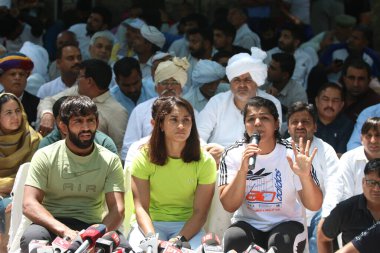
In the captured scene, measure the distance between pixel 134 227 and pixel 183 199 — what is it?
0.40 m

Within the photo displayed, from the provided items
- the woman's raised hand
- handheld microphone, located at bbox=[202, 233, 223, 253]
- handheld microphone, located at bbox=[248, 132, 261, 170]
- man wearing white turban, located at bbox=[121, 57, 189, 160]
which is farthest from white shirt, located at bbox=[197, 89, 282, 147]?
handheld microphone, located at bbox=[202, 233, 223, 253]

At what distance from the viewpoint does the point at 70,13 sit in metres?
12.1

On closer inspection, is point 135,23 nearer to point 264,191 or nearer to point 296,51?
point 296,51

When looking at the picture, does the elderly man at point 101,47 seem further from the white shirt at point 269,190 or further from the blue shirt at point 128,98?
the white shirt at point 269,190

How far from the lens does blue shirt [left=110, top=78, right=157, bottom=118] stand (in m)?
9.23

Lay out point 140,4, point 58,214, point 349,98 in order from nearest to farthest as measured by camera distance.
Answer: point 58,214 < point 349,98 < point 140,4

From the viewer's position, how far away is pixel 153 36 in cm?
1046

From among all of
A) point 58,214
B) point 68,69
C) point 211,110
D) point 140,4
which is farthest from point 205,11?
point 58,214

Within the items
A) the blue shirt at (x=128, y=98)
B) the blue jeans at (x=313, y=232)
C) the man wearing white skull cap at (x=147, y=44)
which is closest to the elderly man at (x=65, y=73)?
the blue shirt at (x=128, y=98)

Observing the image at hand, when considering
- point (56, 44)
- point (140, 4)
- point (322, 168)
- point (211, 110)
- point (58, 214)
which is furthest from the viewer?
point (140, 4)

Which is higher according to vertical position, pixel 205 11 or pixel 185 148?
pixel 205 11

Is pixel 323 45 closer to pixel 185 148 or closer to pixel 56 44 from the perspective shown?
pixel 56 44

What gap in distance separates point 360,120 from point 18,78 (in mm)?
2948

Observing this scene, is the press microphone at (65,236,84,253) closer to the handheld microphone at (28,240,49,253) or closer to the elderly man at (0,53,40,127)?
the handheld microphone at (28,240,49,253)
